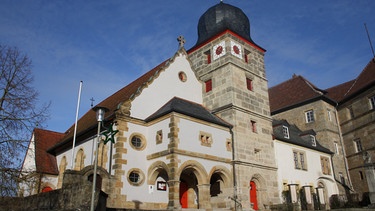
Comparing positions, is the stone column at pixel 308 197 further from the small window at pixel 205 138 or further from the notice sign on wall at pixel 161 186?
the notice sign on wall at pixel 161 186

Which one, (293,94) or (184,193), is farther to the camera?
(293,94)

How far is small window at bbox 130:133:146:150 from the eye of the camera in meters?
17.1

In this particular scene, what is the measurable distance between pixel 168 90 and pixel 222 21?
23.0ft

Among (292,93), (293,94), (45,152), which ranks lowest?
(45,152)

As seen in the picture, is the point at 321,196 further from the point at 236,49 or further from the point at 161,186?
the point at 161,186

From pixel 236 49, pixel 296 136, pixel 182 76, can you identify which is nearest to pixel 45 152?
pixel 182 76

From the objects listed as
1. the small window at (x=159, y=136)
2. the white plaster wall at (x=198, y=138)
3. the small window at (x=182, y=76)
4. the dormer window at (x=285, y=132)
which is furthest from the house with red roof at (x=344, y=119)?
the small window at (x=159, y=136)

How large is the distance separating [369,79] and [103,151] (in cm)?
2266

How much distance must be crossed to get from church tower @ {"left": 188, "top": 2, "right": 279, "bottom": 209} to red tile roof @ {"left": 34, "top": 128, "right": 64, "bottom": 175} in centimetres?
1152

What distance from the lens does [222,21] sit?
23281 mm

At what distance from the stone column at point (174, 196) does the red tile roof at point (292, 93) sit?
19432 mm

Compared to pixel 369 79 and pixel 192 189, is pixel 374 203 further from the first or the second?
pixel 369 79

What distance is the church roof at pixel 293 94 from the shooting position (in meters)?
30.7

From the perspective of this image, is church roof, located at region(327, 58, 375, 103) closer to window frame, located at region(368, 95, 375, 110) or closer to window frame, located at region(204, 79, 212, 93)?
window frame, located at region(368, 95, 375, 110)
